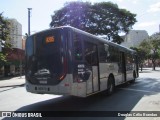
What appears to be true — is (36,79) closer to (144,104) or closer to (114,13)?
(144,104)

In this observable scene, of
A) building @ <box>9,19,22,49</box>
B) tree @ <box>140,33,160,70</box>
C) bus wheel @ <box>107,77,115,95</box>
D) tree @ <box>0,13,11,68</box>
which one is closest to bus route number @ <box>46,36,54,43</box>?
bus wheel @ <box>107,77,115,95</box>

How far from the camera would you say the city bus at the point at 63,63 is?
9195 millimetres

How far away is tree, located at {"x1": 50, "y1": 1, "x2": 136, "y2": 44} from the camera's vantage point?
3559 centimetres

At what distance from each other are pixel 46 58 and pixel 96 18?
27405 mm

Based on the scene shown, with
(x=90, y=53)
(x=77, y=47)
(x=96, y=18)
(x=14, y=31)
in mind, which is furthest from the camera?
(x=14, y=31)

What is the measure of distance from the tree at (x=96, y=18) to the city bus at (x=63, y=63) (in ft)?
80.0

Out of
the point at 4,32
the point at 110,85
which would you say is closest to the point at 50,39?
the point at 110,85

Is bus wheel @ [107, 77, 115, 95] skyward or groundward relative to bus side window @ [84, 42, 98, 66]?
groundward

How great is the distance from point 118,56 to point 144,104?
5467 mm

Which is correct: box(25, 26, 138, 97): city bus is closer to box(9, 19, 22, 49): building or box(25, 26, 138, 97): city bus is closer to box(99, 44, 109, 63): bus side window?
box(99, 44, 109, 63): bus side window

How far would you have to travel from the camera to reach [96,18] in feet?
119

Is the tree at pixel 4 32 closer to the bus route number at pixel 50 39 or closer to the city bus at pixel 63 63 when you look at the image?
the city bus at pixel 63 63

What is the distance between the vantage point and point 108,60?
13.2 metres

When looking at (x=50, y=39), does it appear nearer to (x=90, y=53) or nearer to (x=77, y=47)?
(x=77, y=47)
